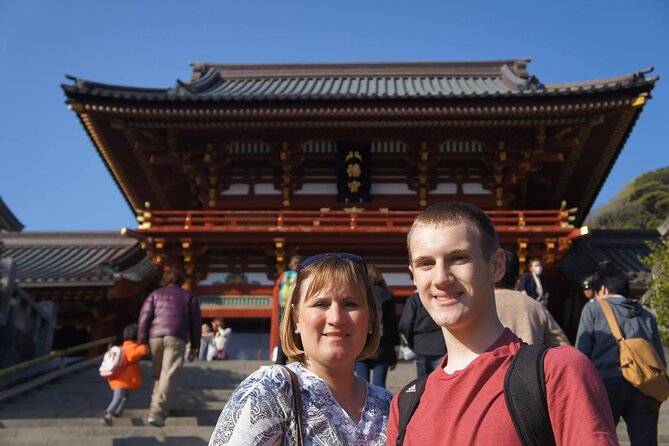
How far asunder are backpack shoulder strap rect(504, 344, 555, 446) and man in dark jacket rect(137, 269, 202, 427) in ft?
16.2

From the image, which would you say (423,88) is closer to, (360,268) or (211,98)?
(211,98)

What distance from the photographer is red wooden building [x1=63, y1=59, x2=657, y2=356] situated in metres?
11.0

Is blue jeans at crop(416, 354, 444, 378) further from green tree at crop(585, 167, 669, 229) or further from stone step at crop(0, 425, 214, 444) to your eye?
green tree at crop(585, 167, 669, 229)

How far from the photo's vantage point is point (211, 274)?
1235 centimetres

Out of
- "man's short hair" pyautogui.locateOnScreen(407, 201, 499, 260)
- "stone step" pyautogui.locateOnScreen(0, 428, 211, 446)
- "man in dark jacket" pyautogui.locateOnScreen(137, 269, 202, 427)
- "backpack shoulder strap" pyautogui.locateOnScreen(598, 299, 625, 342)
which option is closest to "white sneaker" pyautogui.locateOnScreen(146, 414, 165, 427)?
"man in dark jacket" pyautogui.locateOnScreen(137, 269, 202, 427)

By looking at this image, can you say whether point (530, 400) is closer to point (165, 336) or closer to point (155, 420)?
point (165, 336)

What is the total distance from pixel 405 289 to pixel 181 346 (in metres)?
6.86

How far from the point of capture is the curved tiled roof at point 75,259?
12961mm

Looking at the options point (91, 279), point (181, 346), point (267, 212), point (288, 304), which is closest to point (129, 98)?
point (267, 212)

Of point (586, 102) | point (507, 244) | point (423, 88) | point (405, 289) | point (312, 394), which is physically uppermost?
point (423, 88)

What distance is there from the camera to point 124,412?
6.36 metres

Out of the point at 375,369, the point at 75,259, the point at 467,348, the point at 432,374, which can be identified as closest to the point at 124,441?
the point at 375,369

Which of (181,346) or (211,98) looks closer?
(181,346)

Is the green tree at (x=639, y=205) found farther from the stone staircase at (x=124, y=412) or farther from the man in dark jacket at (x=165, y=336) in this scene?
the man in dark jacket at (x=165, y=336)
